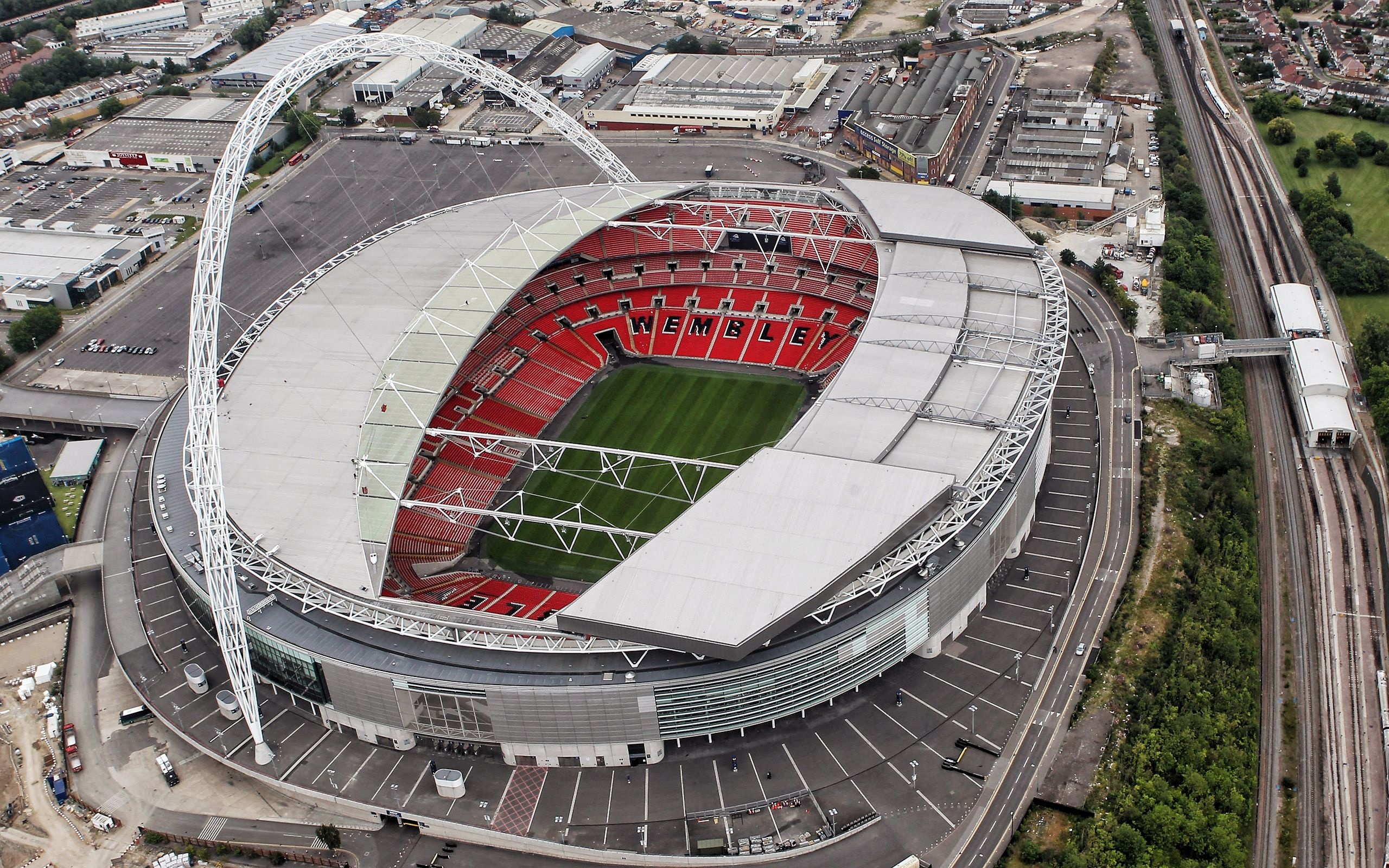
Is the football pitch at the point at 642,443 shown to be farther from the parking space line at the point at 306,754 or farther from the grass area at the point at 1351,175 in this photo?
the grass area at the point at 1351,175

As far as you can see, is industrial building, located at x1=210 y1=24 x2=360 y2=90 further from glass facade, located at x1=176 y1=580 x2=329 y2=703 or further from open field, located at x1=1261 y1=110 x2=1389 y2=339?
open field, located at x1=1261 y1=110 x2=1389 y2=339

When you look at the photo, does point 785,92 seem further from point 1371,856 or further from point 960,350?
point 1371,856

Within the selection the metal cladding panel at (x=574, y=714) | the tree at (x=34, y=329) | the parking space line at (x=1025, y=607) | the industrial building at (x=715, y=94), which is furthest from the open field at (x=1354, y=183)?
the tree at (x=34, y=329)

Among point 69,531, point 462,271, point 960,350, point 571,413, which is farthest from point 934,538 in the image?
point 69,531

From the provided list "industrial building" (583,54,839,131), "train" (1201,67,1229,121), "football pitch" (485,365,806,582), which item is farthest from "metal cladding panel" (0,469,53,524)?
"train" (1201,67,1229,121)

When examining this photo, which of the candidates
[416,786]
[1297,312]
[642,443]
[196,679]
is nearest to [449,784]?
[416,786]

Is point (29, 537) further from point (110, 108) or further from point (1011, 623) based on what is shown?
point (110, 108)
